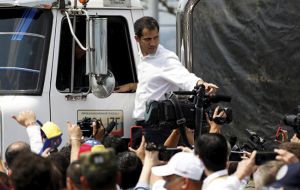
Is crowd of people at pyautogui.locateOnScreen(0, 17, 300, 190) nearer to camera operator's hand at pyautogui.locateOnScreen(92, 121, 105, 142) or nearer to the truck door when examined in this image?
camera operator's hand at pyautogui.locateOnScreen(92, 121, 105, 142)

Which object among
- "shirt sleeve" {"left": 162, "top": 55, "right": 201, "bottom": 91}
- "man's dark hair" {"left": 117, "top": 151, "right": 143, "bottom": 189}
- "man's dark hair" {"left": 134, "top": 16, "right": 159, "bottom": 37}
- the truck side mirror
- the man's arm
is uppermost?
"man's dark hair" {"left": 134, "top": 16, "right": 159, "bottom": 37}

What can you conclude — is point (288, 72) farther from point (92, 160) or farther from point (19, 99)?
point (92, 160)

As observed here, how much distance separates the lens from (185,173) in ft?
20.9

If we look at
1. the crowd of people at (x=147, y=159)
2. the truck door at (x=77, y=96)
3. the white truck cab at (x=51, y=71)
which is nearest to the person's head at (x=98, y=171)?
the crowd of people at (x=147, y=159)

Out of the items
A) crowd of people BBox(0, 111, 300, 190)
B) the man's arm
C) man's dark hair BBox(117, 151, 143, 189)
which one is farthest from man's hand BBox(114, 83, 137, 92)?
man's dark hair BBox(117, 151, 143, 189)

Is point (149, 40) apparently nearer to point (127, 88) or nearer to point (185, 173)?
point (127, 88)

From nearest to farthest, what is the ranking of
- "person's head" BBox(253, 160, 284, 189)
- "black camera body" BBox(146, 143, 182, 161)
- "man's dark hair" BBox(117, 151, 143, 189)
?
"person's head" BBox(253, 160, 284, 189)
"black camera body" BBox(146, 143, 182, 161)
"man's dark hair" BBox(117, 151, 143, 189)

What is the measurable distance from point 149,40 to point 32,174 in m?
3.01

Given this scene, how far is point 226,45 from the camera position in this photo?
10.1 meters

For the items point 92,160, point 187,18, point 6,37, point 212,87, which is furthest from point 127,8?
point 92,160

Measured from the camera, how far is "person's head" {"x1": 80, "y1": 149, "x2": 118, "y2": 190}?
218 inches

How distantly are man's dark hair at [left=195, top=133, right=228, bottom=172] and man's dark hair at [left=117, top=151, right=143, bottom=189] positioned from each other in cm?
111

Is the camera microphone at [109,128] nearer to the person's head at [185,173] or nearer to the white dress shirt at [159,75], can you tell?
the white dress shirt at [159,75]

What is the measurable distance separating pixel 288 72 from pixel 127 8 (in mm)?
1632
